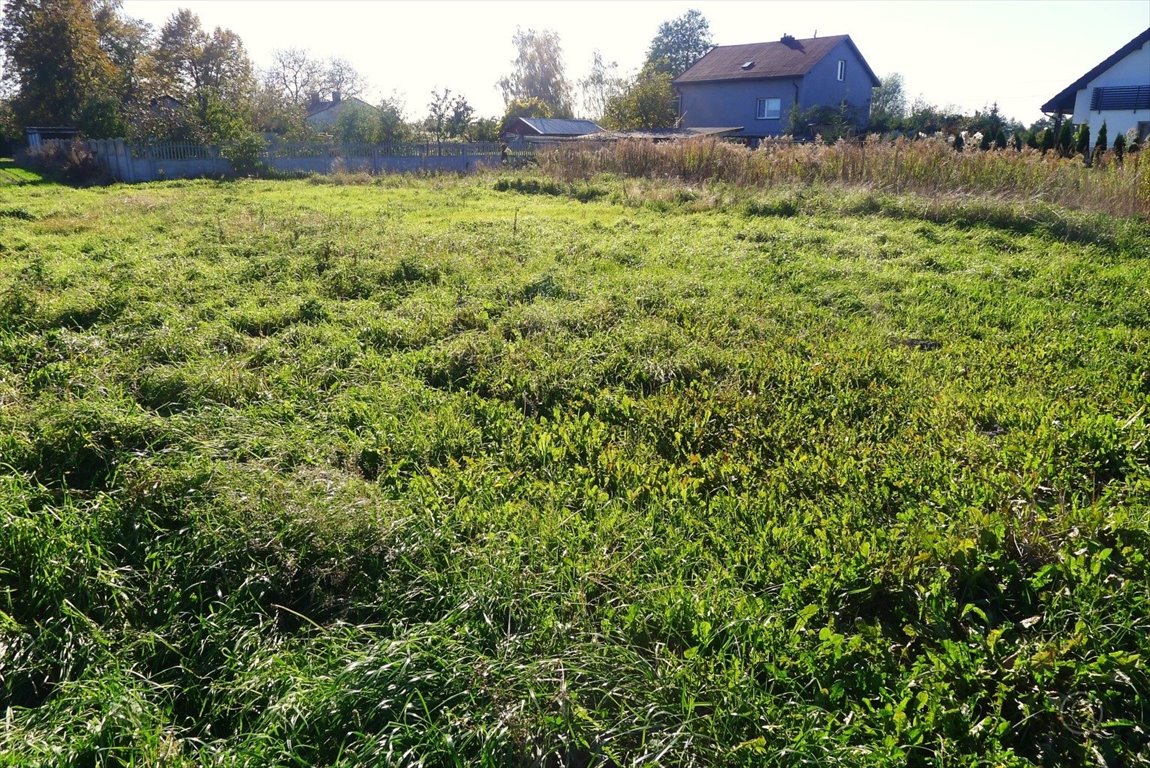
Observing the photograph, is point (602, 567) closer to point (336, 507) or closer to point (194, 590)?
point (336, 507)

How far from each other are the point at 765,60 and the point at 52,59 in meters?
34.9

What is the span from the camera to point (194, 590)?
293cm

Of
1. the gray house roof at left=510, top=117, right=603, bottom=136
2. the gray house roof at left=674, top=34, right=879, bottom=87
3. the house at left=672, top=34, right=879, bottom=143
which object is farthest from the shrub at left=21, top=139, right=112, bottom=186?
the gray house roof at left=674, top=34, right=879, bottom=87

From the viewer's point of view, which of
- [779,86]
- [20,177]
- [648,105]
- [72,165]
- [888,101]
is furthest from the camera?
[888,101]

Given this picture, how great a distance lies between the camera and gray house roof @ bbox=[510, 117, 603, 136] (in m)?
40.2

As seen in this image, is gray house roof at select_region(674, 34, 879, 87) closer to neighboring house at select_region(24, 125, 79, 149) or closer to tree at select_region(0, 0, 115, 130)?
tree at select_region(0, 0, 115, 130)

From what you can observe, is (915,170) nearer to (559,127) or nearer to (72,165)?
(72,165)

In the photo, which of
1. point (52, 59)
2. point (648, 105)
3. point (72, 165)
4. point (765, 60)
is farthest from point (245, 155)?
point (765, 60)

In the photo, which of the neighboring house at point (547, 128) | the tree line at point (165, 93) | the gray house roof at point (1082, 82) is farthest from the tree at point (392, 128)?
the gray house roof at point (1082, 82)

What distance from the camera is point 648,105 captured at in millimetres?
43656

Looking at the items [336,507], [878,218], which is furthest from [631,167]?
[336,507]

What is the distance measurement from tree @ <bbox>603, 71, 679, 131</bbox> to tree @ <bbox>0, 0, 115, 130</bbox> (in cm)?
2758

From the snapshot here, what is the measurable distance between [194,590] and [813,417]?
3511 mm

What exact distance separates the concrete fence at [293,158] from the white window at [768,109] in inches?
670
